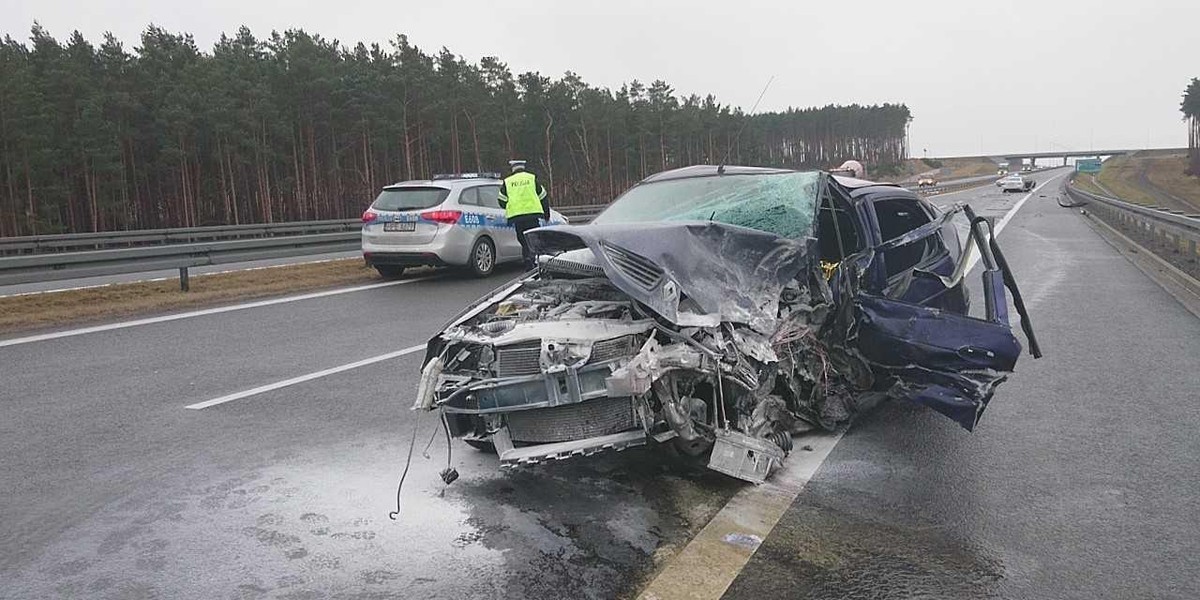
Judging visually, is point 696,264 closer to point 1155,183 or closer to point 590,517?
point 590,517

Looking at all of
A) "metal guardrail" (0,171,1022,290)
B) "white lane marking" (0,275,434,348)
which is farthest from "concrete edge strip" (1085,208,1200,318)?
"white lane marking" (0,275,434,348)

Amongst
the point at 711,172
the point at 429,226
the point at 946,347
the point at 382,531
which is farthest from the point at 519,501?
the point at 429,226

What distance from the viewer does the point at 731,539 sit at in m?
3.59

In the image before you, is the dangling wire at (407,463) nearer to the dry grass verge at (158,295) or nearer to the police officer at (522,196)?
the dry grass verge at (158,295)

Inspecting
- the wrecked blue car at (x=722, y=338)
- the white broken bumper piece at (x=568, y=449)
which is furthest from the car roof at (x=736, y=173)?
the white broken bumper piece at (x=568, y=449)

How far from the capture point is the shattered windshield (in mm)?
5039

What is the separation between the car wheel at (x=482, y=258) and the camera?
13359 millimetres

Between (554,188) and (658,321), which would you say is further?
(554,188)

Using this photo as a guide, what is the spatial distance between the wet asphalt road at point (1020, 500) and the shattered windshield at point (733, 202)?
141 cm

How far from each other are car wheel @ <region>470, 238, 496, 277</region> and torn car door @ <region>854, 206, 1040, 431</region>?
30.3 feet

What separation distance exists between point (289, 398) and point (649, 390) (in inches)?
128

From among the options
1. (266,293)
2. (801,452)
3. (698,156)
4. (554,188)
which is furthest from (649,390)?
(698,156)

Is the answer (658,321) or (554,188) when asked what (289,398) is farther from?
(554,188)

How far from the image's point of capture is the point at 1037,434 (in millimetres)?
5051
